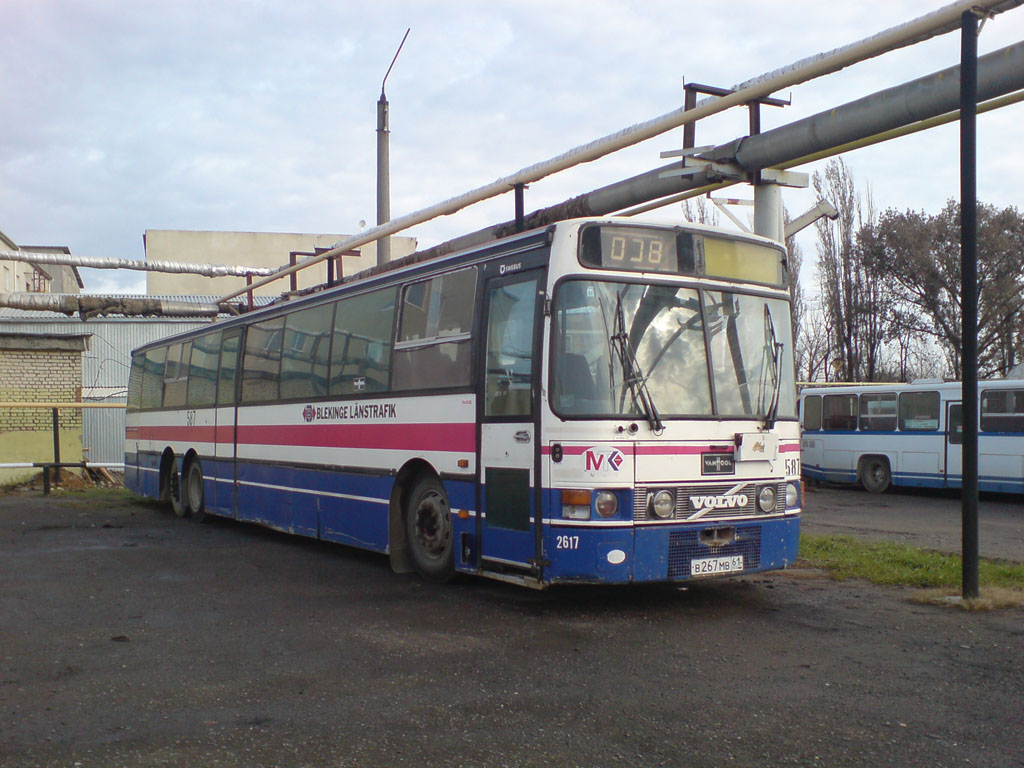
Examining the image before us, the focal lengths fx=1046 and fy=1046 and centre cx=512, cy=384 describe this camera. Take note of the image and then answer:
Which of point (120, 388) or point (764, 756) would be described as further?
point (120, 388)

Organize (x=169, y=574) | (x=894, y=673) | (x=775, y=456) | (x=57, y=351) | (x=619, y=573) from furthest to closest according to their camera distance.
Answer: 1. (x=57, y=351)
2. (x=169, y=574)
3. (x=775, y=456)
4. (x=619, y=573)
5. (x=894, y=673)

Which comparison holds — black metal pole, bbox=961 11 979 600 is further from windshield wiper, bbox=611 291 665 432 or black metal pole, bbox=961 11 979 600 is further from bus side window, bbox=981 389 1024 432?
bus side window, bbox=981 389 1024 432

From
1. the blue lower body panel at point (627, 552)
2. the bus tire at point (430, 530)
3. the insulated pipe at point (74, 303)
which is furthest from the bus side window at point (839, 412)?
the blue lower body panel at point (627, 552)

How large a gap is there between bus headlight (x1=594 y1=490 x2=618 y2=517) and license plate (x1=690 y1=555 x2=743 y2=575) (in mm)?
797

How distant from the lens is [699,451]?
7934 millimetres

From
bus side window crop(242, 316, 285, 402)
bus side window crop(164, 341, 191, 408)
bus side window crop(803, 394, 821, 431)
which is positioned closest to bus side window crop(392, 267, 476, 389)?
bus side window crop(242, 316, 285, 402)

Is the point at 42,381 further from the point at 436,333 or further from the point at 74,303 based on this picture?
the point at 436,333

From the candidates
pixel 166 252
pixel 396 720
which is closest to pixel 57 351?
pixel 396 720

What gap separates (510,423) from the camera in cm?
822

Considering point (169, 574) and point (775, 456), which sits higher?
point (775, 456)

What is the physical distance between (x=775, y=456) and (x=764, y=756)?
13.2 feet

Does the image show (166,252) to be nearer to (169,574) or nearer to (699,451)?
(169,574)

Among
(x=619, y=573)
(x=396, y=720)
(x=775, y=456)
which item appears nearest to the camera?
(x=396, y=720)

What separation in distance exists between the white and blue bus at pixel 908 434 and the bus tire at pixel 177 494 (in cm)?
1433
